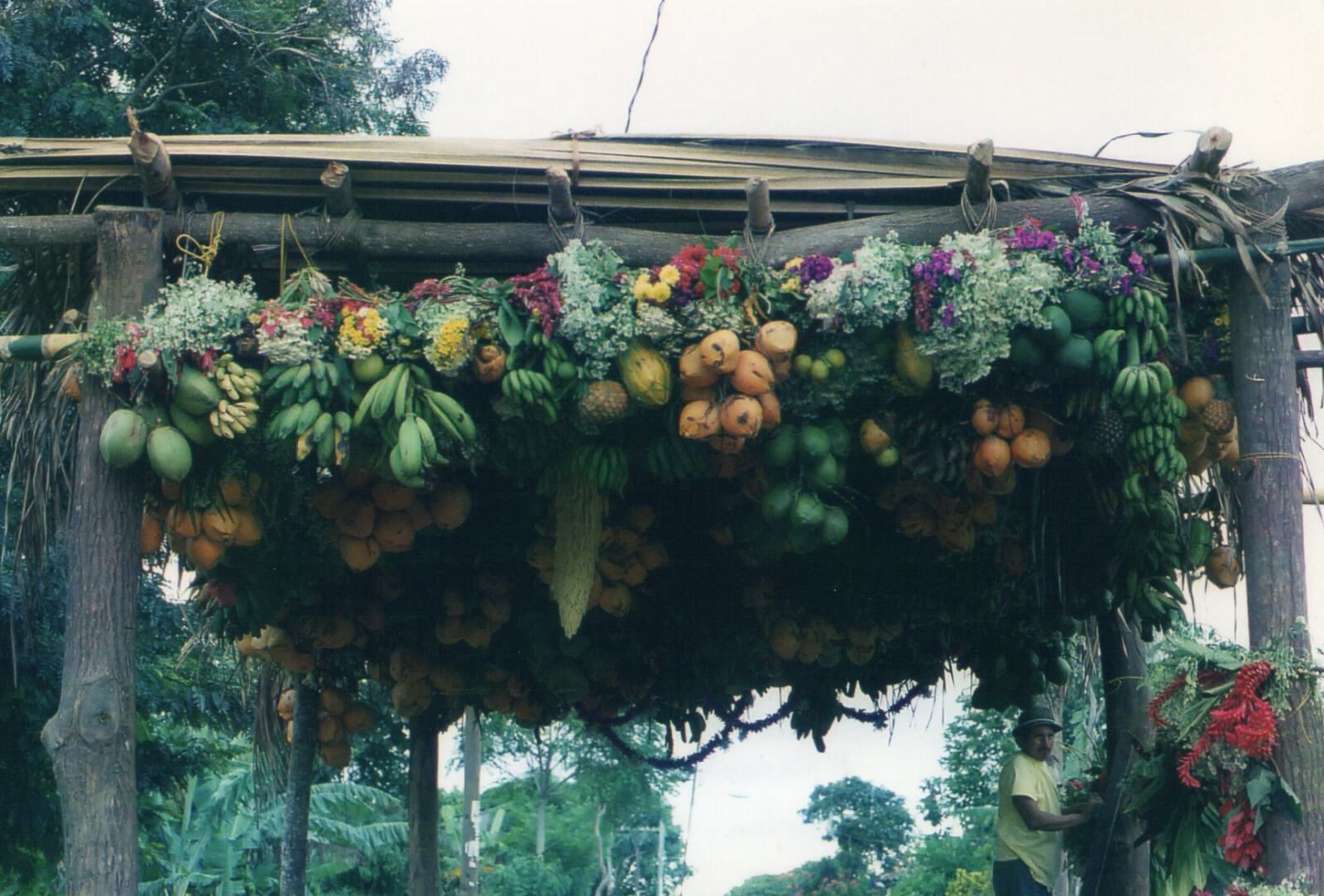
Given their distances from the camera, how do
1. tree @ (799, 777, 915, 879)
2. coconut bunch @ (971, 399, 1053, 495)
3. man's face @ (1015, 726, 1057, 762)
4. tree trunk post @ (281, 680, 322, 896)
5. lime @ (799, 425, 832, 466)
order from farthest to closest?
tree @ (799, 777, 915, 879), tree trunk post @ (281, 680, 322, 896), man's face @ (1015, 726, 1057, 762), coconut bunch @ (971, 399, 1053, 495), lime @ (799, 425, 832, 466)

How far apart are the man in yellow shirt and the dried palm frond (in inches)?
158

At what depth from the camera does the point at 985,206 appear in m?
4.55

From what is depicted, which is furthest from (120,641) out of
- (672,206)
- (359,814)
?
(359,814)

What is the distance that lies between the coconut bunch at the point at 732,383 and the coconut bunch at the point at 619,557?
1.37 metres

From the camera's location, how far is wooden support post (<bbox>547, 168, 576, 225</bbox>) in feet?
14.7

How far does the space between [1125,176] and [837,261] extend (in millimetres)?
1100

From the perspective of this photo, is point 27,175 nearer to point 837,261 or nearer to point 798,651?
point 837,261

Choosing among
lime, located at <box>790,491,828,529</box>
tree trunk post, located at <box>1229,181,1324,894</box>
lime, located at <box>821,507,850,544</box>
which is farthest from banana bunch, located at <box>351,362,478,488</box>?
tree trunk post, located at <box>1229,181,1324,894</box>

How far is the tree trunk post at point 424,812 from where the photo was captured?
729 centimetres

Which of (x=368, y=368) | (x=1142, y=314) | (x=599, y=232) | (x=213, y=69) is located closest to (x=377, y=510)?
(x=368, y=368)

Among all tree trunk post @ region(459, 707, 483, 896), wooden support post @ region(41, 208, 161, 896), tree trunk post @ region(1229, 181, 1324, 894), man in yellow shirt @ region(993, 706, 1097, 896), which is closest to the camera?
wooden support post @ region(41, 208, 161, 896)

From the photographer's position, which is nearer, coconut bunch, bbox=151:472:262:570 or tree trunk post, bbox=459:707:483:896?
coconut bunch, bbox=151:472:262:570

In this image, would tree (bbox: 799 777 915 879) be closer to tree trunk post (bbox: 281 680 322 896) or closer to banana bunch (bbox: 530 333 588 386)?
tree trunk post (bbox: 281 680 322 896)

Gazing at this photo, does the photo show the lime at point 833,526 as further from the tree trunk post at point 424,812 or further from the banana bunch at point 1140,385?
the tree trunk post at point 424,812
